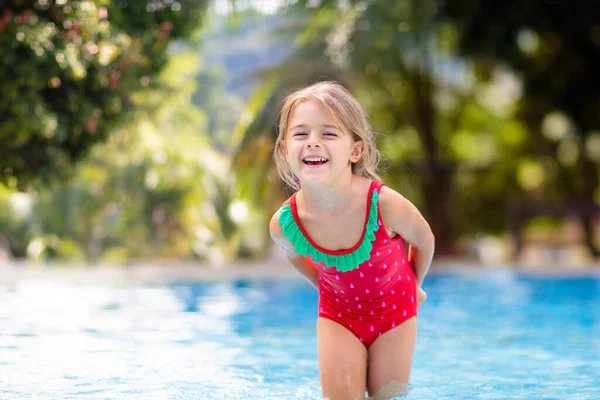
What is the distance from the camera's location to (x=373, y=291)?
11.3 ft

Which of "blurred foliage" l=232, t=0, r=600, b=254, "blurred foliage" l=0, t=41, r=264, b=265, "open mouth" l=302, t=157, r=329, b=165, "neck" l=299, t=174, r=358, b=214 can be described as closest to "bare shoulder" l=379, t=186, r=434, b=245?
"neck" l=299, t=174, r=358, b=214

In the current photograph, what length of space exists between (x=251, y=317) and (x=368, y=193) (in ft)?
13.5

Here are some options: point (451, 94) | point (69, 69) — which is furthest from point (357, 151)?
point (451, 94)

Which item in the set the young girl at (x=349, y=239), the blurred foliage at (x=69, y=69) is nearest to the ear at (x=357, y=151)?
the young girl at (x=349, y=239)

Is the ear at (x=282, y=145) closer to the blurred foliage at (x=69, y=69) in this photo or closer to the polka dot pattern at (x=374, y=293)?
the polka dot pattern at (x=374, y=293)

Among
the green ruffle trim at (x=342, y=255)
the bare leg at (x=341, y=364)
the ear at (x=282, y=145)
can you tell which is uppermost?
the ear at (x=282, y=145)

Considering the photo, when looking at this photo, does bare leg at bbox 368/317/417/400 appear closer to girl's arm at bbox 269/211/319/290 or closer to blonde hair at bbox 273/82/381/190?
Result: girl's arm at bbox 269/211/319/290

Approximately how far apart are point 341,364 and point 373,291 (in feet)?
1.04

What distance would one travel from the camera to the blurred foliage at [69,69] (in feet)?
20.5

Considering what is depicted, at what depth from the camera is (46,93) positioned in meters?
6.96

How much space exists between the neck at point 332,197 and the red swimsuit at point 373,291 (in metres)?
0.08

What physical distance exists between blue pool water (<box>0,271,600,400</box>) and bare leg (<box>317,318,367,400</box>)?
425mm

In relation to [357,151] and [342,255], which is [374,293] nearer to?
[342,255]

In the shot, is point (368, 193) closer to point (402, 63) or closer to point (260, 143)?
point (260, 143)
